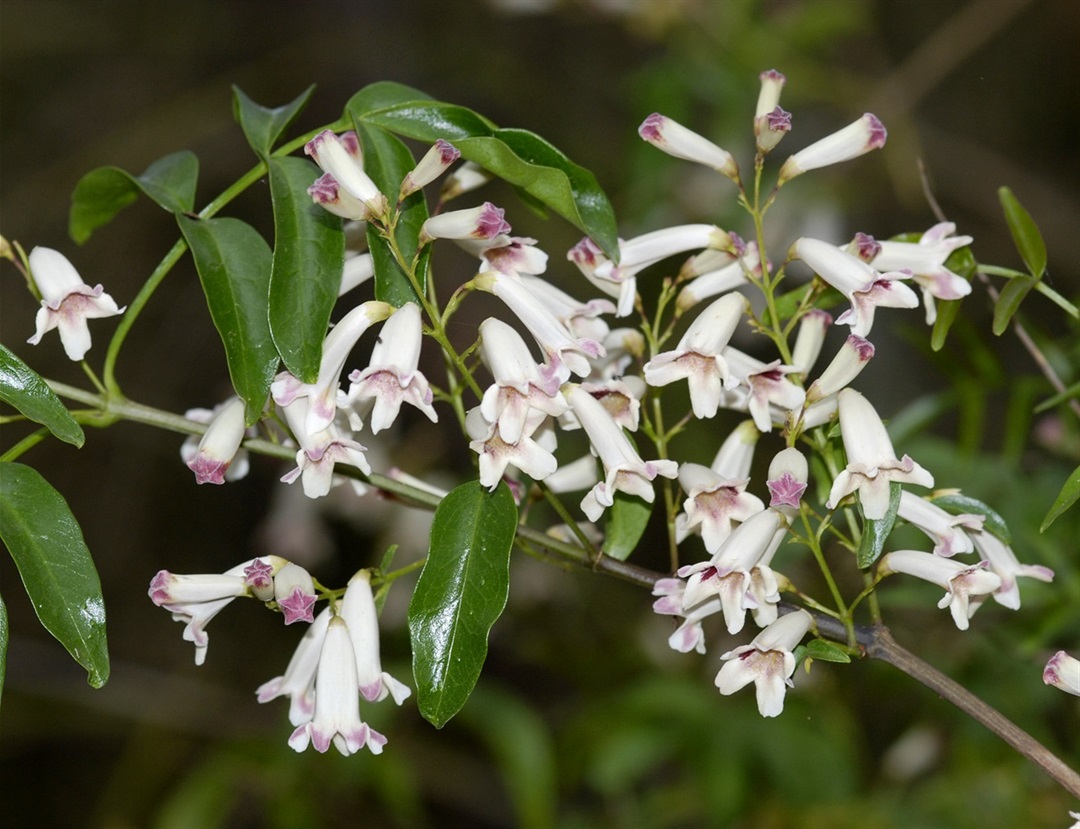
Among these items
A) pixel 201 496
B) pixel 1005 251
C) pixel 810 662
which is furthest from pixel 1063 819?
pixel 201 496

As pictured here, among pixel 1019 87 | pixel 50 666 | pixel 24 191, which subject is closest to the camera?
pixel 50 666

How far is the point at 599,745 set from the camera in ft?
9.57

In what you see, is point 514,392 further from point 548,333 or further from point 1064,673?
point 1064,673

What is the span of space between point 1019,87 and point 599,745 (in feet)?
12.9

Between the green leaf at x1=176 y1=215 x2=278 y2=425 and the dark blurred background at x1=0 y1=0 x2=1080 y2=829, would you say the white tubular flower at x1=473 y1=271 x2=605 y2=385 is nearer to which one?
the green leaf at x1=176 y1=215 x2=278 y2=425

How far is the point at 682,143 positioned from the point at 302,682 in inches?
29.5

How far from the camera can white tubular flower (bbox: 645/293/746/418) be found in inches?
43.8

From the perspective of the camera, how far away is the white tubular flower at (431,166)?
41.9 inches

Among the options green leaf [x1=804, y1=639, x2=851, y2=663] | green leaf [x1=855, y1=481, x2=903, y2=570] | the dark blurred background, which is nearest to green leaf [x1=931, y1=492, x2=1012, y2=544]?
green leaf [x1=855, y1=481, x2=903, y2=570]

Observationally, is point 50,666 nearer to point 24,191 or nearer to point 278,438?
point 24,191

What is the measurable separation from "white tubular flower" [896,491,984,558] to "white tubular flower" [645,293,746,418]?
221mm

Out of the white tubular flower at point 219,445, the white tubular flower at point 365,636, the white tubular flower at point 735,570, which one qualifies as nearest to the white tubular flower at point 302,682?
the white tubular flower at point 365,636

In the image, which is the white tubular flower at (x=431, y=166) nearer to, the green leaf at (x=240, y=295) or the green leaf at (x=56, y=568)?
the green leaf at (x=240, y=295)

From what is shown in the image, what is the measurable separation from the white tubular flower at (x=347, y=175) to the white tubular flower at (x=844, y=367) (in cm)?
46
